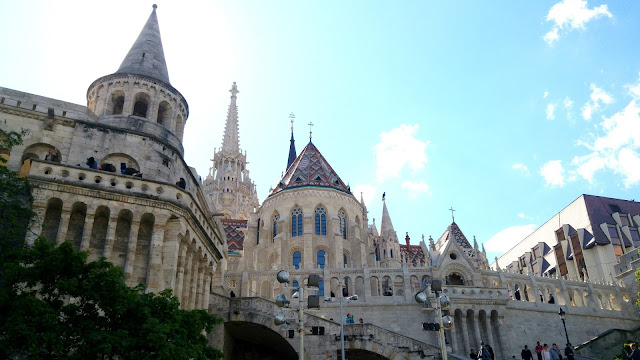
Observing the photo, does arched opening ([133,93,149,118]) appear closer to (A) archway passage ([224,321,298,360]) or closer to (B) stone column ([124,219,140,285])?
(B) stone column ([124,219,140,285])

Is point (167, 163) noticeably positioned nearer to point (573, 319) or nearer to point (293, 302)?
point (293, 302)

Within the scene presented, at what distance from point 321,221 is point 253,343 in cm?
1730

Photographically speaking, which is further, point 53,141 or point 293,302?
point 293,302

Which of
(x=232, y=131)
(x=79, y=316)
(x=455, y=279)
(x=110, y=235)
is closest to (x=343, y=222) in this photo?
(x=455, y=279)

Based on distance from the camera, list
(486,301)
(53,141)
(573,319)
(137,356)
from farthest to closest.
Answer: (573,319), (486,301), (53,141), (137,356)

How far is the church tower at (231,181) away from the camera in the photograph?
78.2 meters

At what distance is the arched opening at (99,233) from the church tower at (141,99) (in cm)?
597

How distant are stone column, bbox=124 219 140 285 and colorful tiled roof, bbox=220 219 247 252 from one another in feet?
99.2

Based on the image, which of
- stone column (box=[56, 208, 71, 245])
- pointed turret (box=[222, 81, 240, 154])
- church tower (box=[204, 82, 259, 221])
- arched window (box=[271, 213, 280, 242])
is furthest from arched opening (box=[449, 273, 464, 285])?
pointed turret (box=[222, 81, 240, 154])

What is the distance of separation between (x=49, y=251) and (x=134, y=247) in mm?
5569

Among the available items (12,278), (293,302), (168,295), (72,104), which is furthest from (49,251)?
(293,302)

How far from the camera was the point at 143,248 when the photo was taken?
1967cm

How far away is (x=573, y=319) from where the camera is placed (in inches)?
1382

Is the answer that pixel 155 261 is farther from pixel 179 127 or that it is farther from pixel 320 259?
pixel 320 259
